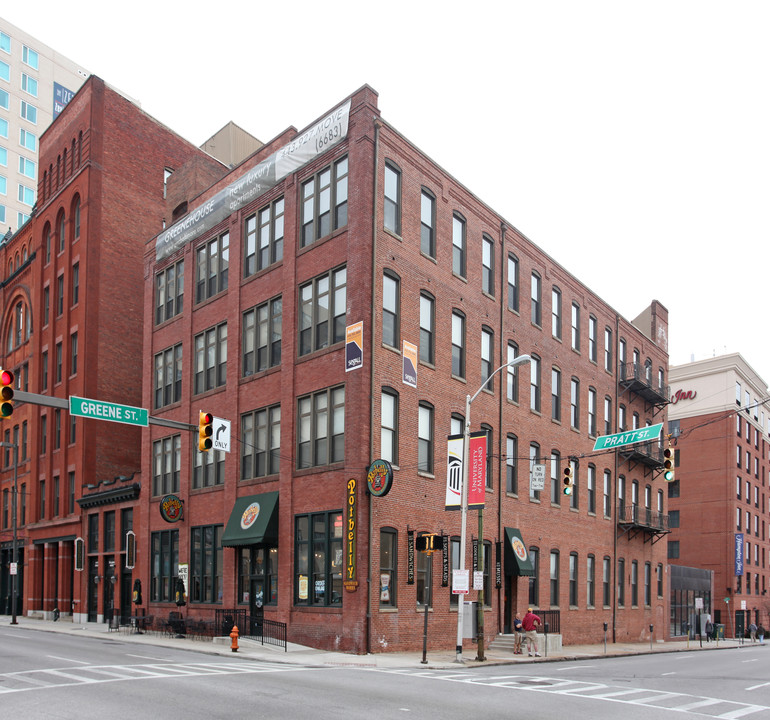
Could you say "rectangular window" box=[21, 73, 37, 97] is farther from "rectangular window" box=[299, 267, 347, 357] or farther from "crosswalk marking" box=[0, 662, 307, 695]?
"crosswalk marking" box=[0, 662, 307, 695]

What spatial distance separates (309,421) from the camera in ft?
102

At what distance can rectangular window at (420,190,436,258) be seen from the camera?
1296 inches

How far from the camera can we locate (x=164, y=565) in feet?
126

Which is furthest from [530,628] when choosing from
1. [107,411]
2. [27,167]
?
[27,167]

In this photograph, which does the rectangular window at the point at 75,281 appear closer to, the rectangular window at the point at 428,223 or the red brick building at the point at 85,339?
the red brick building at the point at 85,339

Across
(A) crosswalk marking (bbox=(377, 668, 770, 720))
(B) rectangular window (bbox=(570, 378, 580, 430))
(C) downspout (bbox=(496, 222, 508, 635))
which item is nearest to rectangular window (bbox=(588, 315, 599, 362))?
(B) rectangular window (bbox=(570, 378, 580, 430))

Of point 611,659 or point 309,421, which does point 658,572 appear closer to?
point 611,659

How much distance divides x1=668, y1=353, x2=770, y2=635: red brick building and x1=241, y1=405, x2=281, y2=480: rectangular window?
4822 cm

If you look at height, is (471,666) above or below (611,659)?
above

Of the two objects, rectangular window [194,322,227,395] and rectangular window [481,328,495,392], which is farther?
rectangular window [194,322,227,395]

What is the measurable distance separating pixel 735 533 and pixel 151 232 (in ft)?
187

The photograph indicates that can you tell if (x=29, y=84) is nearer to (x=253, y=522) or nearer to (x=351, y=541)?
(x=253, y=522)

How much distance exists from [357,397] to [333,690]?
12.8 m

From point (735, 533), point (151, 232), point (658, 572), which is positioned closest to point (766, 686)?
point (658, 572)
